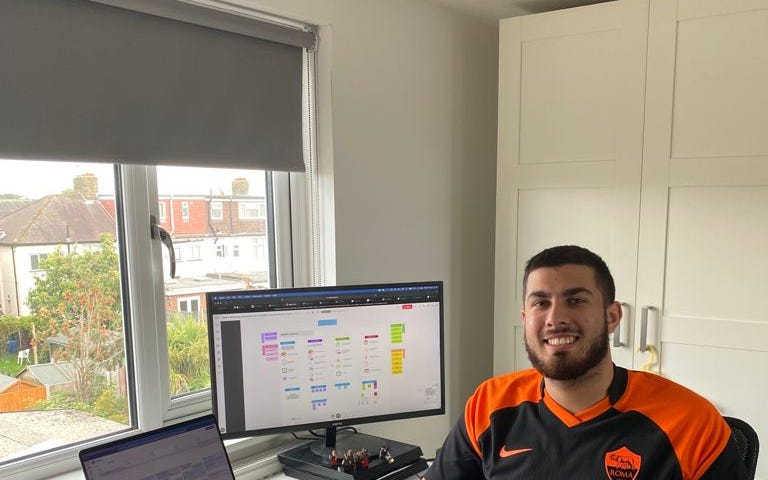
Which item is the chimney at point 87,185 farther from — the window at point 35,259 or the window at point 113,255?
the window at point 35,259

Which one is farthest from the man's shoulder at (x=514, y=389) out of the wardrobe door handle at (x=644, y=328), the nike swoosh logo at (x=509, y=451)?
the wardrobe door handle at (x=644, y=328)

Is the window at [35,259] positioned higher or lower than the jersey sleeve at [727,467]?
higher

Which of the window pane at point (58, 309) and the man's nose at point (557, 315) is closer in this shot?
the man's nose at point (557, 315)

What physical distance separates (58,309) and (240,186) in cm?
65

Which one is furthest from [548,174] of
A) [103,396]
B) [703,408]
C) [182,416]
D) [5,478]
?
[5,478]

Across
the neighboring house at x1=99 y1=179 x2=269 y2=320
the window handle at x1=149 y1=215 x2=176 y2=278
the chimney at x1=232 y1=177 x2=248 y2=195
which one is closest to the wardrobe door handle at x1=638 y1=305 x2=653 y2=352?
the neighboring house at x1=99 y1=179 x2=269 y2=320

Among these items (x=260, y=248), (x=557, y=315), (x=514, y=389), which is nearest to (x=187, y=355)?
(x=260, y=248)

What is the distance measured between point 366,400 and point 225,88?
958 mm

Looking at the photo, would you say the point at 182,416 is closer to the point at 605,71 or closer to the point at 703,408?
the point at 703,408

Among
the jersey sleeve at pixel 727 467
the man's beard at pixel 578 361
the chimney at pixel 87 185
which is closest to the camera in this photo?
the jersey sleeve at pixel 727 467

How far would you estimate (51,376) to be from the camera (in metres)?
1.60

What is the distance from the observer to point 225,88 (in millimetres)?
1779

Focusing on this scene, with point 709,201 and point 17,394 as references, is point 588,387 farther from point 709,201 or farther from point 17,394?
point 17,394

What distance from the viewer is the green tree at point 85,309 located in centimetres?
158
